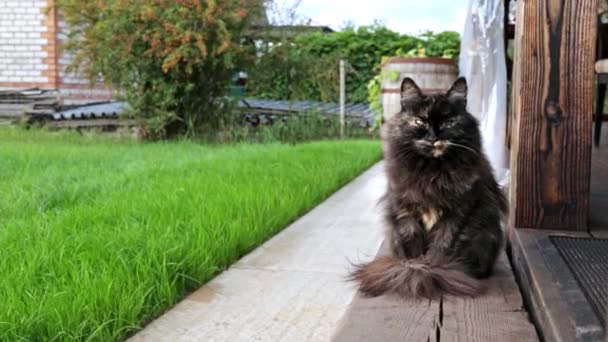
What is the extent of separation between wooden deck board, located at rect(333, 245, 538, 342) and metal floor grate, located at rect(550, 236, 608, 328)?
0.47ft

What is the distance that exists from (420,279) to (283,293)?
56cm

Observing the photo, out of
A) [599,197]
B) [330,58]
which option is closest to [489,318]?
[599,197]

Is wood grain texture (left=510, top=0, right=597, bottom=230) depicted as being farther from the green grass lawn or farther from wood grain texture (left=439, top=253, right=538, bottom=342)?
the green grass lawn

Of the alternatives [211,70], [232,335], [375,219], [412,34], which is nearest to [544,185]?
[232,335]

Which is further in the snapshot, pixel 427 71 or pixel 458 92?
pixel 427 71

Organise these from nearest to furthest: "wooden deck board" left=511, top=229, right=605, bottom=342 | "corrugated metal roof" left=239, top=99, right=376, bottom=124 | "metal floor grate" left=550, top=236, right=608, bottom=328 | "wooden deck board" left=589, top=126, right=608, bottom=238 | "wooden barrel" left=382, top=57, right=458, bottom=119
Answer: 1. "wooden deck board" left=511, top=229, right=605, bottom=342
2. "metal floor grate" left=550, top=236, right=608, bottom=328
3. "wooden deck board" left=589, top=126, right=608, bottom=238
4. "wooden barrel" left=382, top=57, right=458, bottom=119
5. "corrugated metal roof" left=239, top=99, right=376, bottom=124

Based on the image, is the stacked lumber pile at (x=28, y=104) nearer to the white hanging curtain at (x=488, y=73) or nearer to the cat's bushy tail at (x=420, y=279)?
the white hanging curtain at (x=488, y=73)

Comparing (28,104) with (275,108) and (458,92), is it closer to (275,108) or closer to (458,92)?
(275,108)

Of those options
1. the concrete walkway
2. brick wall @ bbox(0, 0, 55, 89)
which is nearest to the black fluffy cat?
the concrete walkway

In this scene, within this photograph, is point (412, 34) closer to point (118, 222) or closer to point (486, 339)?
point (118, 222)

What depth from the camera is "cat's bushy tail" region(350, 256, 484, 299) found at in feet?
4.83

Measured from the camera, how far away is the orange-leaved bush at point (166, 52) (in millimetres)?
6406

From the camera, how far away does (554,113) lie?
1764 mm

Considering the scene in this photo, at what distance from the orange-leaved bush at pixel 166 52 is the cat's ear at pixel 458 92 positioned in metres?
4.92
